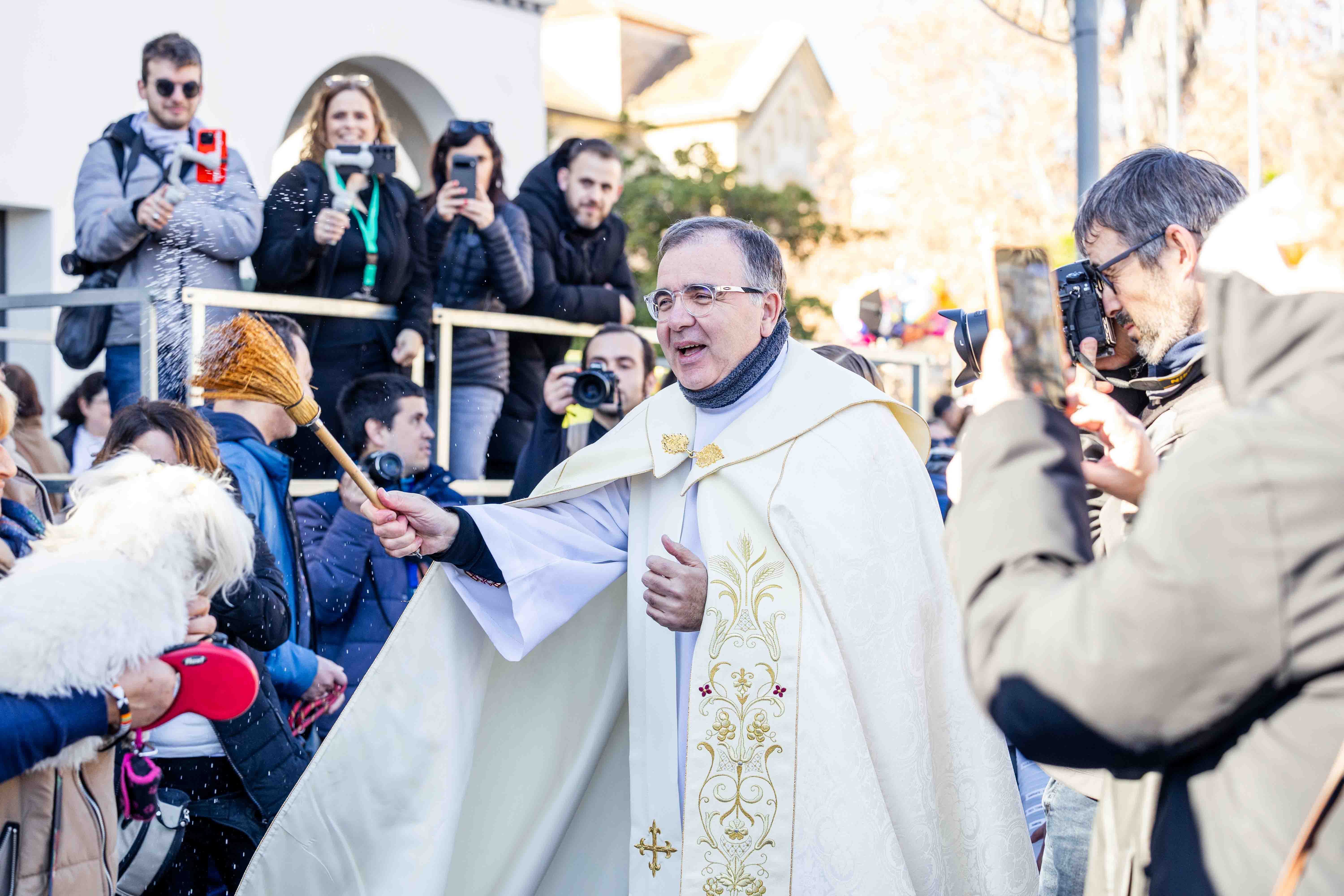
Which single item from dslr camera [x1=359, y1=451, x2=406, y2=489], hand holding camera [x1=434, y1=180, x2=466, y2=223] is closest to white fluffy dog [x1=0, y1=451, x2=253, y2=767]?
dslr camera [x1=359, y1=451, x2=406, y2=489]

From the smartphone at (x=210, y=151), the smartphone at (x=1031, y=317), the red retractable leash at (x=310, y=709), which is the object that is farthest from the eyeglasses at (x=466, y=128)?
the smartphone at (x=1031, y=317)

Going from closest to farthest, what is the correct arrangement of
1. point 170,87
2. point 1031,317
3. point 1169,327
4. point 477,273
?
point 1031,317
point 1169,327
point 170,87
point 477,273

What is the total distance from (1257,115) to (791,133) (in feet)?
66.6

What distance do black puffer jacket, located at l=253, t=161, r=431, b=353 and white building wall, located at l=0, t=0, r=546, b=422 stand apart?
1.04m

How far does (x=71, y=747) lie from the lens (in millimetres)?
2699

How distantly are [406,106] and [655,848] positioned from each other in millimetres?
12079

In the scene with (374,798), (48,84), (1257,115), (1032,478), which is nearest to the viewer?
(1032,478)

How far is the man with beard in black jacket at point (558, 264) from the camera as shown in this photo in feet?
21.2

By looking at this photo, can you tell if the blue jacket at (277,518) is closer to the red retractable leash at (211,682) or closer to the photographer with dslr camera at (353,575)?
the photographer with dslr camera at (353,575)

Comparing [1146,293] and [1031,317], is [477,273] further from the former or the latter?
[1031,317]

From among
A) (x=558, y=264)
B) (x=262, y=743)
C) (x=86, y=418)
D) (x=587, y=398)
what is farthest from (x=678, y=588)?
(x=86, y=418)

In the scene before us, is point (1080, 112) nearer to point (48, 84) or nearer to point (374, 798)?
point (374, 798)

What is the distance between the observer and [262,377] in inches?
126

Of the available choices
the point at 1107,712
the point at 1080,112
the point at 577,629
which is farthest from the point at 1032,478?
the point at 1080,112
